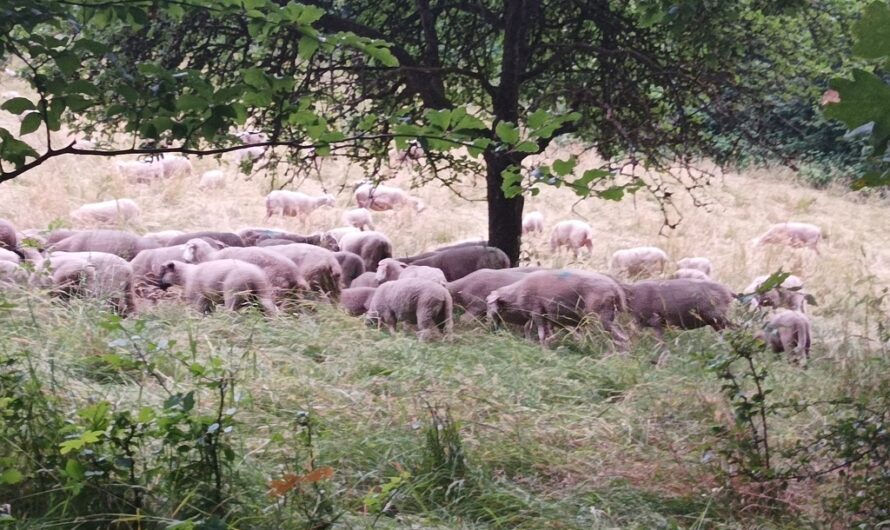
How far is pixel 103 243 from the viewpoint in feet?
26.7

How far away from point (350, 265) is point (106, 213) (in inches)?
160

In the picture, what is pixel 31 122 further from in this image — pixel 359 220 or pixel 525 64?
pixel 359 220

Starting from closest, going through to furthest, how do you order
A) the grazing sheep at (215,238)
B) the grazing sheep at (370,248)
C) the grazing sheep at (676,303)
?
the grazing sheep at (676,303) < the grazing sheep at (215,238) < the grazing sheep at (370,248)

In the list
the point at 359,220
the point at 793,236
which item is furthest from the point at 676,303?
the point at 793,236

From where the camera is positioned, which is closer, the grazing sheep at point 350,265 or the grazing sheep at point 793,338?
the grazing sheep at point 793,338

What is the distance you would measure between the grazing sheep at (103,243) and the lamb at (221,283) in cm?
127

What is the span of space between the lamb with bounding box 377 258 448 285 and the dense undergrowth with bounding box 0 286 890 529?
144 centimetres

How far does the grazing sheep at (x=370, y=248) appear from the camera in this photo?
9258 millimetres

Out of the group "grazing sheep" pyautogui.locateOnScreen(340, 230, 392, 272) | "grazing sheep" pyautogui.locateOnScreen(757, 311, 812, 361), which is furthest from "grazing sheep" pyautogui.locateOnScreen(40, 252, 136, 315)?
"grazing sheep" pyautogui.locateOnScreen(757, 311, 812, 361)

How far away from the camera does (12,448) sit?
3.26 metres

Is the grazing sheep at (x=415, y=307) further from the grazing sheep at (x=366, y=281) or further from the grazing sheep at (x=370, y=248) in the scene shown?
the grazing sheep at (x=370, y=248)

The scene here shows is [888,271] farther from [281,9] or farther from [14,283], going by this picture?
[281,9]

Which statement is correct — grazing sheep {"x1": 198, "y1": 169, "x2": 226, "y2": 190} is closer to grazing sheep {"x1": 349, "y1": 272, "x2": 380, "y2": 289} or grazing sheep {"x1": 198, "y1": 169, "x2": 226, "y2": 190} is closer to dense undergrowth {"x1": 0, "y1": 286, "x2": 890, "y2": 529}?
grazing sheep {"x1": 349, "y1": 272, "x2": 380, "y2": 289}

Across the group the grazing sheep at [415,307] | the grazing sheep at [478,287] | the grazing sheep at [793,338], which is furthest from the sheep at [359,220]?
the grazing sheep at [793,338]
